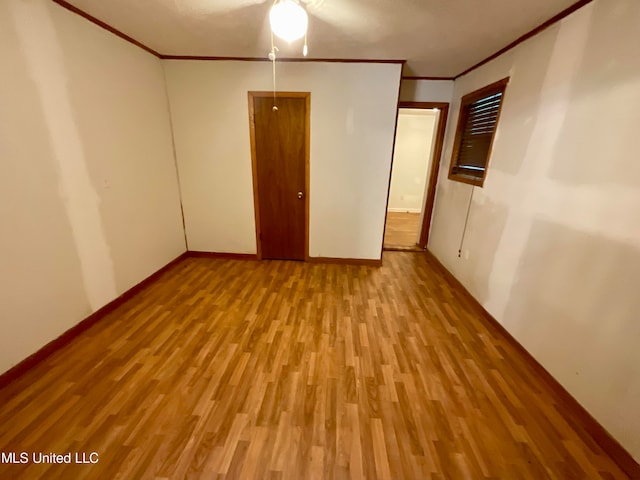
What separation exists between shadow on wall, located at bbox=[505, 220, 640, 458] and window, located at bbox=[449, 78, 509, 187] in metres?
1.18

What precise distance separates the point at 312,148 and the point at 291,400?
8.71ft

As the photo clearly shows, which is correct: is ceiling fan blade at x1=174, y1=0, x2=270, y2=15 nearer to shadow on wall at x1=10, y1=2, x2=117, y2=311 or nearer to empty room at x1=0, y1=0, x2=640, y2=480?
empty room at x1=0, y1=0, x2=640, y2=480

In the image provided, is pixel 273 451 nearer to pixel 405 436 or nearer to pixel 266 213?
pixel 405 436

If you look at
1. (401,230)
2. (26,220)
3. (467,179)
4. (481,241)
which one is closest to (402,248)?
(401,230)

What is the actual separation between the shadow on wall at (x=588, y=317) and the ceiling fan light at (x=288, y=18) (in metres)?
2.16

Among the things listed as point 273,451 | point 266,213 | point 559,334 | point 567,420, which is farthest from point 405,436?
point 266,213

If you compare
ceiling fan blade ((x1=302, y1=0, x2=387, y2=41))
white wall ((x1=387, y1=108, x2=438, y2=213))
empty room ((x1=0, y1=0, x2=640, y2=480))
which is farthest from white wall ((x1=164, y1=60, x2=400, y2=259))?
white wall ((x1=387, y1=108, x2=438, y2=213))

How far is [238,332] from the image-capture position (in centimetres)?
226

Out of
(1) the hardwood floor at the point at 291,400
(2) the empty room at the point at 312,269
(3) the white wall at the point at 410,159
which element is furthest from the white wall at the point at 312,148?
(3) the white wall at the point at 410,159

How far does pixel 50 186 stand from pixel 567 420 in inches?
146

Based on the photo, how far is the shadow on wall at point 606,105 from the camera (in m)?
1.39

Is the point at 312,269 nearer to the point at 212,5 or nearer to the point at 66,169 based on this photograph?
the point at 66,169

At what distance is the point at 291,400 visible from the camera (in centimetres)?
166

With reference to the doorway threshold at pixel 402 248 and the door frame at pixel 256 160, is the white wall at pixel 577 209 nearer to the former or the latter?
the doorway threshold at pixel 402 248
